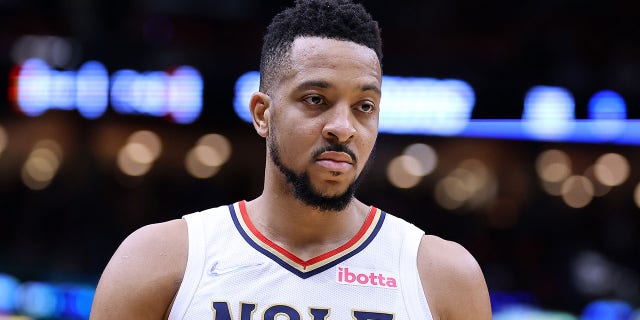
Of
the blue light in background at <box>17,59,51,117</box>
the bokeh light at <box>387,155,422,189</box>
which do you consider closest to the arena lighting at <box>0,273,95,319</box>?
the blue light in background at <box>17,59,51,117</box>

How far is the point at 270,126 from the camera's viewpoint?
8.93ft

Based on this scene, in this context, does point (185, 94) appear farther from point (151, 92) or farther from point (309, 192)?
point (309, 192)

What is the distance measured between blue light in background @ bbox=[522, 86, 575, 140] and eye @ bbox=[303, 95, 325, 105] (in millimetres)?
7418

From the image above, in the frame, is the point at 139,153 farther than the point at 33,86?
Yes

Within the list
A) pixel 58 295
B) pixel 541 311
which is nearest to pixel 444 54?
pixel 541 311

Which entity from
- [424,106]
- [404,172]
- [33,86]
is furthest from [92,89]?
[404,172]

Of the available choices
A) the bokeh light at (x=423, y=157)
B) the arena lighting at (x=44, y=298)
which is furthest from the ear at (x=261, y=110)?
the bokeh light at (x=423, y=157)

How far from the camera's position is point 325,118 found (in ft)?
8.44

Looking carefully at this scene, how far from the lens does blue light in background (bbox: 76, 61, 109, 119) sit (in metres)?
11.2

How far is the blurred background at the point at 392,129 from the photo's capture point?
33.7ft

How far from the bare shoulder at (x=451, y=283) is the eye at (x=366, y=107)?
454 mm

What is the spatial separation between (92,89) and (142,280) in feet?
30.4

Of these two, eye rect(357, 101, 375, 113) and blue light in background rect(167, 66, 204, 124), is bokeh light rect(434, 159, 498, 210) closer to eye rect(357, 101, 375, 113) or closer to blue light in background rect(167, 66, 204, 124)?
blue light in background rect(167, 66, 204, 124)

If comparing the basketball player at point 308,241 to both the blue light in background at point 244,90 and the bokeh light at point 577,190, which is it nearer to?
the blue light in background at point 244,90
